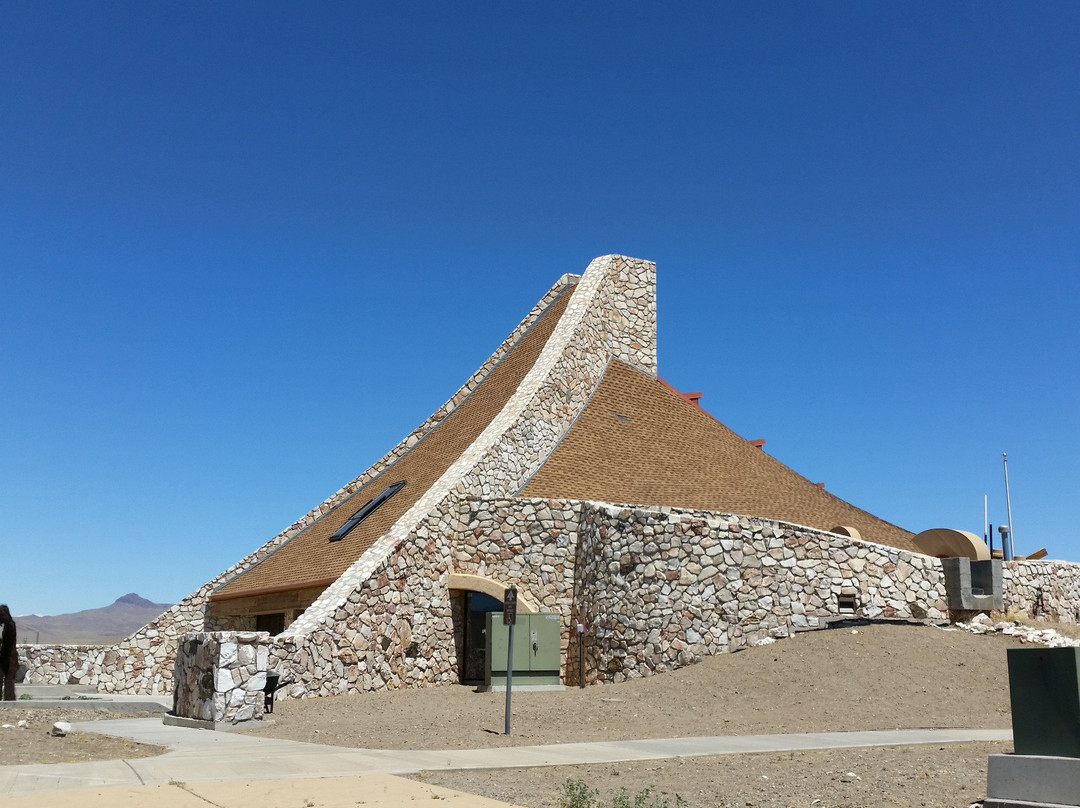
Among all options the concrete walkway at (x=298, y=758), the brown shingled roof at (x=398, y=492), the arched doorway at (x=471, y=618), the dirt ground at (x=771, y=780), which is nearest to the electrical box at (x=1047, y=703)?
the dirt ground at (x=771, y=780)

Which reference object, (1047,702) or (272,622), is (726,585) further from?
(272,622)

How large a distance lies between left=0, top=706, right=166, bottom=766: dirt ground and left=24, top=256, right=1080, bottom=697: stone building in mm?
6118

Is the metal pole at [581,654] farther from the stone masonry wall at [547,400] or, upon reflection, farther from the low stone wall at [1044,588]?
the low stone wall at [1044,588]

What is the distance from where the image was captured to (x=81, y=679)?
89.3 feet

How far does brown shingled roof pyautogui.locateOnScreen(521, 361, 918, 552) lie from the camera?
26.3 meters

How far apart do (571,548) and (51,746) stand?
537 inches

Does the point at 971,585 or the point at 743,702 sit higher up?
the point at 971,585

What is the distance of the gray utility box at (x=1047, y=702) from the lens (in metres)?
9.02

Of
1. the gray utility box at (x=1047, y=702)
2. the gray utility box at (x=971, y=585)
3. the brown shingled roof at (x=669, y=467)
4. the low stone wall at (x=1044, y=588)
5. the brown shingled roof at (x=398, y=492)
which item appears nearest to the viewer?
the gray utility box at (x=1047, y=702)

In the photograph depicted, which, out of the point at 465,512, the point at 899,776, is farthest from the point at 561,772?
the point at 465,512

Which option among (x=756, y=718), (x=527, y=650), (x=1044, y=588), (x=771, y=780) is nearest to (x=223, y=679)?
(x=527, y=650)

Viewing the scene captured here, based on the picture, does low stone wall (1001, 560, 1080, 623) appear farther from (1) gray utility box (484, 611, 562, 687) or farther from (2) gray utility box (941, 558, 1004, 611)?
(1) gray utility box (484, 611, 562, 687)

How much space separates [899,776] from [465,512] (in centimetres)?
1520

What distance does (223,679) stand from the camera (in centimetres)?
1616
